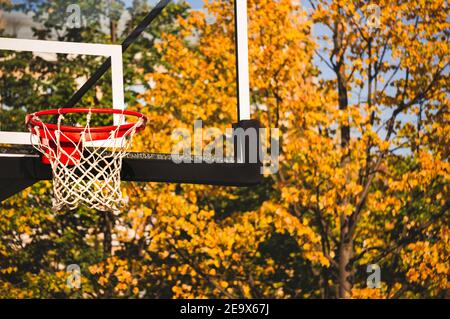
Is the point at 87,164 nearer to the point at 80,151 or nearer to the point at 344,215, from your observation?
the point at 80,151

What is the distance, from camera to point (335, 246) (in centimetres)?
1239

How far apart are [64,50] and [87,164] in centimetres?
129

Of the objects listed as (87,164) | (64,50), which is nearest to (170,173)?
(87,164)

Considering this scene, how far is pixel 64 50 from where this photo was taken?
→ 20.7 ft

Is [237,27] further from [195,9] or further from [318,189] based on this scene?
[195,9]

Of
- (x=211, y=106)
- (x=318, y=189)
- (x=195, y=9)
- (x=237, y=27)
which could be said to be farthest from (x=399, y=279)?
(x=237, y=27)

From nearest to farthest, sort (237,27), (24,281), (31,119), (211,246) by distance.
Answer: (31,119), (237,27), (211,246), (24,281)

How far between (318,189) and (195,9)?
403 centimetres

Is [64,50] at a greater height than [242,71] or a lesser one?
greater

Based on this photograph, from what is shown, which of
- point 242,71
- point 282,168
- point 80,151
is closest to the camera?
point 80,151

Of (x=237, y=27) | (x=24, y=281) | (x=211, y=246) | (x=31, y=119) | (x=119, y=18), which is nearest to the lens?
(x=31, y=119)

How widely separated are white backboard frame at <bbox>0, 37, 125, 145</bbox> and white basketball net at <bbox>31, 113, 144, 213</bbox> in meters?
0.35

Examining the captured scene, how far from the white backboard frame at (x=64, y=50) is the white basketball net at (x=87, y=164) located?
35cm

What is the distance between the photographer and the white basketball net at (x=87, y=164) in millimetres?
5184
